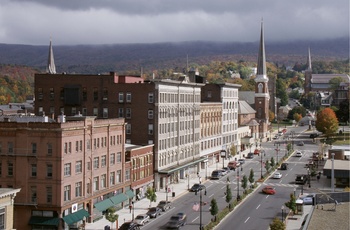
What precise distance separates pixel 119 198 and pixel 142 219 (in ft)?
34.0

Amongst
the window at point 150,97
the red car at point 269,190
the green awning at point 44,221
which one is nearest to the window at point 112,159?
the green awning at point 44,221

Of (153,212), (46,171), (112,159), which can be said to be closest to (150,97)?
(112,159)

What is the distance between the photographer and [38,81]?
316ft

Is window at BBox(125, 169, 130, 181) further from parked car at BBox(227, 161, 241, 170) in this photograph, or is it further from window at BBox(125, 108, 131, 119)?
parked car at BBox(227, 161, 241, 170)

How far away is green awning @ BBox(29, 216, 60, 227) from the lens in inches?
2574

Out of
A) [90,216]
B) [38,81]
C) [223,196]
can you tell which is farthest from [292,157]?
[90,216]

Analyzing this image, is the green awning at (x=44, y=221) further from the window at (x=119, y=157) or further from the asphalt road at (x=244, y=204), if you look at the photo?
the window at (x=119, y=157)

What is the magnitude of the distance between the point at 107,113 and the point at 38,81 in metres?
11.1

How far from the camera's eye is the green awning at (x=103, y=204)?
241 feet

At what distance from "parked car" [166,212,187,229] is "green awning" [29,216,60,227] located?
11.1 meters

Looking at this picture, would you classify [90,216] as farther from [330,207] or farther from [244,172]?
Result: [244,172]

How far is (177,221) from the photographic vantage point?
68.1 m

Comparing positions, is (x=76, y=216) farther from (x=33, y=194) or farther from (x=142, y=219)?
(x=142, y=219)

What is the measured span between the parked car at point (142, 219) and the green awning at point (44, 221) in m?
8.08
